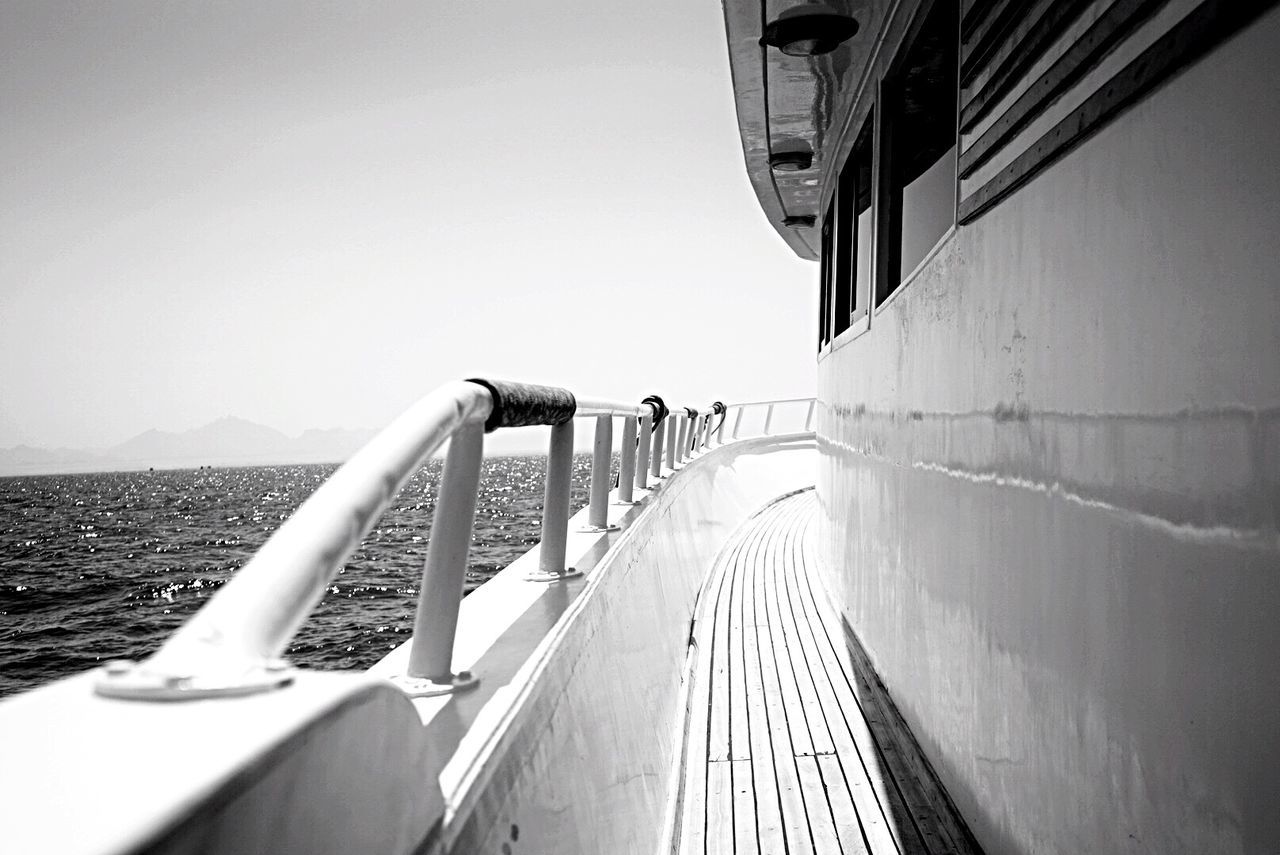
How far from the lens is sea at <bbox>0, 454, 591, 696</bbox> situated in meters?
30.2

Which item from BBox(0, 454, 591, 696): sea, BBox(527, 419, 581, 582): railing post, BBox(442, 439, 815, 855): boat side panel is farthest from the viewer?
BBox(0, 454, 591, 696): sea

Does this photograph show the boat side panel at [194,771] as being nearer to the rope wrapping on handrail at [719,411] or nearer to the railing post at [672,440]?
the railing post at [672,440]

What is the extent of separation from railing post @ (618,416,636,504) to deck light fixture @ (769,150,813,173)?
5.54 meters

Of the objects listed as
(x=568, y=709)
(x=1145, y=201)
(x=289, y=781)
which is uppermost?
(x=1145, y=201)

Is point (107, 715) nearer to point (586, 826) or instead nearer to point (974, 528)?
point (586, 826)

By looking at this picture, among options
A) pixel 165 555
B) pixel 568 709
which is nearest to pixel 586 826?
pixel 568 709

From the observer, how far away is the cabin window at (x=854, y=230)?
7.73 meters

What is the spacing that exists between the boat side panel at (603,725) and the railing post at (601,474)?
0.14 m

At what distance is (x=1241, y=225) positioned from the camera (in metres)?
1.77

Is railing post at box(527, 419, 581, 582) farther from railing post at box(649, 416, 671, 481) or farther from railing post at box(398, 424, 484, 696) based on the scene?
railing post at box(649, 416, 671, 481)

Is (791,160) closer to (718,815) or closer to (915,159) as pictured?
(915,159)

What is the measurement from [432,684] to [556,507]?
114 centimetres

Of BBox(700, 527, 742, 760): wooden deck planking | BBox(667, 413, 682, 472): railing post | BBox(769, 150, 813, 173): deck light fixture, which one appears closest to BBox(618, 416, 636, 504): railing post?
BBox(700, 527, 742, 760): wooden deck planking

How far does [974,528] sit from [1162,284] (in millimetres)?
1708
